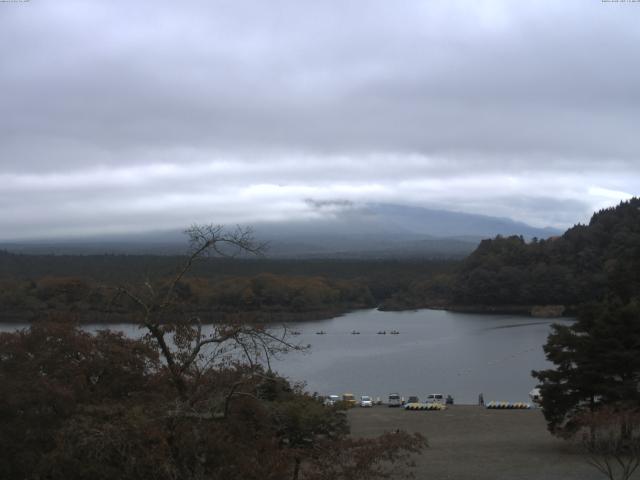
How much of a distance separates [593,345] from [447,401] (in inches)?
377

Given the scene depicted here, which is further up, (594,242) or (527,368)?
(594,242)

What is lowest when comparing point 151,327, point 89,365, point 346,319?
point 346,319

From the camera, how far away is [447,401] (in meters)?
21.8

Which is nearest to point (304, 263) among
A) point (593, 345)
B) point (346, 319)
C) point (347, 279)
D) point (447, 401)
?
point (347, 279)

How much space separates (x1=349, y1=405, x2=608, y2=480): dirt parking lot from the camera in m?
11.6

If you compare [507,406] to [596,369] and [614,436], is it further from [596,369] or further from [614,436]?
[614,436]

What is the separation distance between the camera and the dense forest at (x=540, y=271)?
54.0 m

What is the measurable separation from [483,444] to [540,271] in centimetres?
4289

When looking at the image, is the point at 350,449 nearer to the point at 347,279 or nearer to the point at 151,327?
the point at 151,327

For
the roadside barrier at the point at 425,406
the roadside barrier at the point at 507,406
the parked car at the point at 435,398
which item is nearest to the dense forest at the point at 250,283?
the parked car at the point at 435,398

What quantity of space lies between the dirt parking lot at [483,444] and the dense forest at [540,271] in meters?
35.0

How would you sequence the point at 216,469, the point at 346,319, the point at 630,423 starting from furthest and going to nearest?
the point at 346,319
the point at 630,423
the point at 216,469

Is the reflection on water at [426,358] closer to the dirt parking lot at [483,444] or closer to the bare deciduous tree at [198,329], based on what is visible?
the dirt parking lot at [483,444]

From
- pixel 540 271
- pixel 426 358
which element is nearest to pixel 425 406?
pixel 426 358
